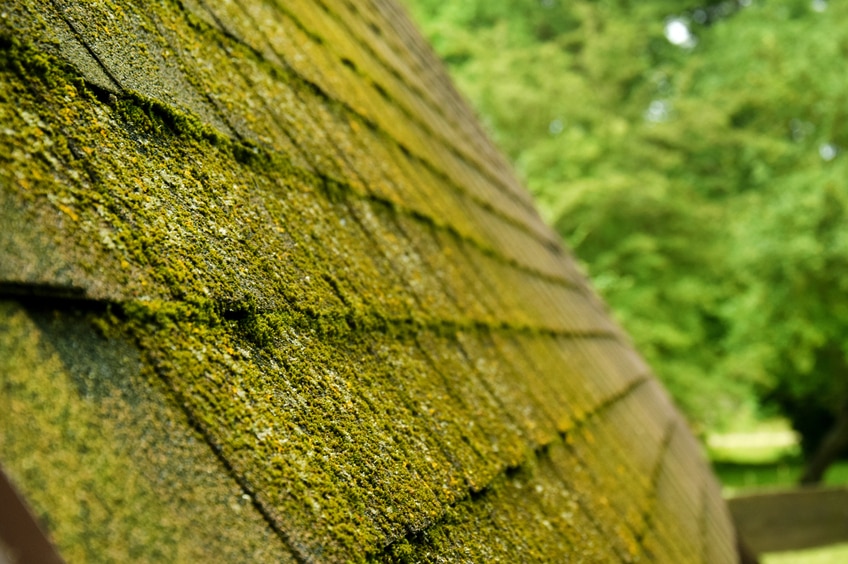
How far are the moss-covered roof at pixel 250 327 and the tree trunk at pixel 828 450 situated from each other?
22456 millimetres

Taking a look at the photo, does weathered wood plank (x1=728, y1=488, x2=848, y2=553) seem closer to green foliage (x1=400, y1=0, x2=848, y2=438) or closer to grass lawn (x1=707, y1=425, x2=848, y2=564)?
green foliage (x1=400, y1=0, x2=848, y2=438)

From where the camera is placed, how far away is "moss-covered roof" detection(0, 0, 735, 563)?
673 millimetres

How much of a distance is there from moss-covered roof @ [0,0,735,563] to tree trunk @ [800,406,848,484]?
22456 millimetres

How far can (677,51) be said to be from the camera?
2511 cm

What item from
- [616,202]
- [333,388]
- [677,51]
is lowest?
[616,202]

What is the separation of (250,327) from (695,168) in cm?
2273

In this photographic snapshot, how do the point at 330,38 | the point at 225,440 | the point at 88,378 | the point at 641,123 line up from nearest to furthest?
the point at 88,378 < the point at 225,440 < the point at 330,38 < the point at 641,123

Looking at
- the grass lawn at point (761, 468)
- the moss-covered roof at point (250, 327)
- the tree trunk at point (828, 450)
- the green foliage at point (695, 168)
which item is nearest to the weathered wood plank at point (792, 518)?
the green foliage at point (695, 168)

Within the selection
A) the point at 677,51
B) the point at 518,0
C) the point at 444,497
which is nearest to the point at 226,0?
the point at 444,497

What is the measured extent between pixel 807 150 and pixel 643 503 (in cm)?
2111

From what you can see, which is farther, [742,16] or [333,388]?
[742,16]

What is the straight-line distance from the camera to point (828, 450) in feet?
71.1

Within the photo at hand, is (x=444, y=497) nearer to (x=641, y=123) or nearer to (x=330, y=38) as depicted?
(x=330, y=38)

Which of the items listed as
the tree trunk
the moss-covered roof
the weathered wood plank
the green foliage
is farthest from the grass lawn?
the moss-covered roof
